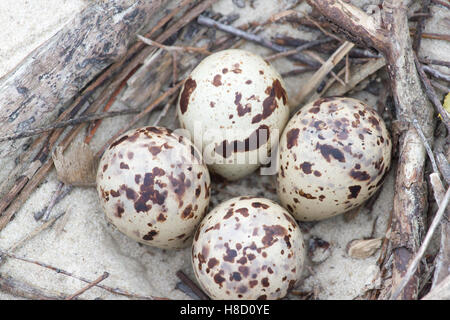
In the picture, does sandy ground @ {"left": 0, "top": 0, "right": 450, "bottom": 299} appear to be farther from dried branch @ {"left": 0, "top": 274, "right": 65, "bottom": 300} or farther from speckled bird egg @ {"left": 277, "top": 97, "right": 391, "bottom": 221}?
speckled bird egg @ {"left": 277, "top": 97, "right": 391, "bottom": 221}

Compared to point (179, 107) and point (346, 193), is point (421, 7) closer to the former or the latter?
point (346, 193)

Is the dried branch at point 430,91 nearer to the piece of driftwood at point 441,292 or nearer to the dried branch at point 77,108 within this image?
the piece of driftwood at point 441,292

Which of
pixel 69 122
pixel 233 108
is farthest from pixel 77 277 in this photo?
pixel 233 108

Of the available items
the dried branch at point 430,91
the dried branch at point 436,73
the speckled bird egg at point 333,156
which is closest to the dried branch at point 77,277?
the speckled bird egg at point 333,156

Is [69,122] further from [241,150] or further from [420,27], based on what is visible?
[420,27]

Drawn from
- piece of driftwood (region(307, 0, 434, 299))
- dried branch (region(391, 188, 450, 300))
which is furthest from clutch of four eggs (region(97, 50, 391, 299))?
dried branch (region(391, 188, 450, 300))
